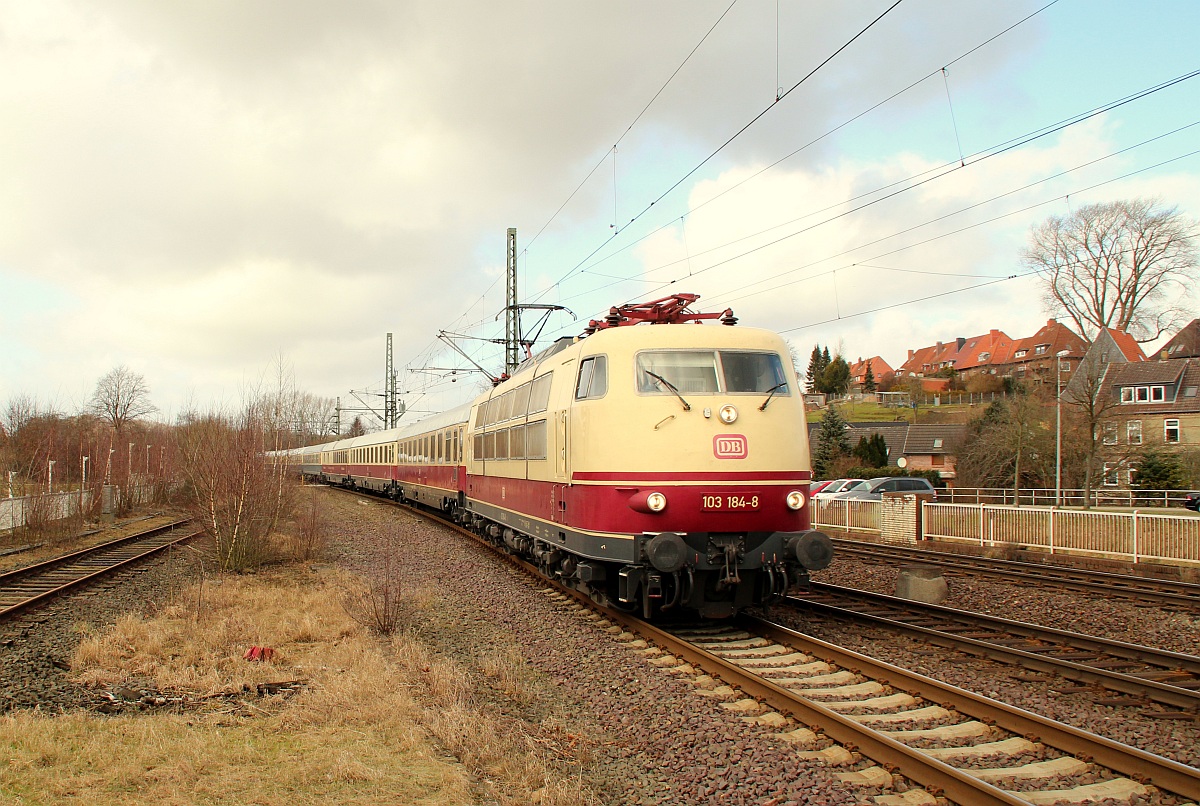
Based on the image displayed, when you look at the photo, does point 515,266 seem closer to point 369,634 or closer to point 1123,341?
point 369,634

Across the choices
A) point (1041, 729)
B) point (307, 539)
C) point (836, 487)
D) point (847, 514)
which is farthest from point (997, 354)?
point (1041, 729)

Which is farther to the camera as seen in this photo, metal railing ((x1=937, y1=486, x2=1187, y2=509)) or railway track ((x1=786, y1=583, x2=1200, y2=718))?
metal railing ((x1=937, y1=486, x2=1187, y2=509))

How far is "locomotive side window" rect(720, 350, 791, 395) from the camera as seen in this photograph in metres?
9.64

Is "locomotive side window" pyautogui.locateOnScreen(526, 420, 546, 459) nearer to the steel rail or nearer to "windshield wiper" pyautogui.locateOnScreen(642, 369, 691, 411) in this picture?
"windshield wiper" pyautogui.locateOnScreen(642, 369, 691, 411)

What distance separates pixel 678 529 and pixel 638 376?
5.91 feet

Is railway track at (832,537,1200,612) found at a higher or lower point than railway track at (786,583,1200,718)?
lower

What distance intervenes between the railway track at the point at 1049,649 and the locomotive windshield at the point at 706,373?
325 centimetres

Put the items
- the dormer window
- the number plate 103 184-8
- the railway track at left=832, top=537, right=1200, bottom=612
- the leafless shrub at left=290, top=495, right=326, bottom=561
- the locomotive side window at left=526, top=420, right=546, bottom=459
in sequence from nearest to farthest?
1. the number plate 103 184-8
2. the locomotive side window at left=526, top=420, right=546, bottom=459
3. the railway track at left=832, top=537, right=1200, bottom=612
4. the leafless shrub at left=290, top=495, right=326, bottom=561
5. the dormer window

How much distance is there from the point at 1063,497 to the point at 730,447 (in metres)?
30.8

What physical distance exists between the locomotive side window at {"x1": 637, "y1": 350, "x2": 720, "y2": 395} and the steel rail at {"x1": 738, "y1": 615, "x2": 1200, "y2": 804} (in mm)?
3136

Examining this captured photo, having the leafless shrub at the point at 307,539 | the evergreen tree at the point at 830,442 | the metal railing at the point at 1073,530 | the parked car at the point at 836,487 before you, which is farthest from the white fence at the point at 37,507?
the evergreen tree at the point at 830,442

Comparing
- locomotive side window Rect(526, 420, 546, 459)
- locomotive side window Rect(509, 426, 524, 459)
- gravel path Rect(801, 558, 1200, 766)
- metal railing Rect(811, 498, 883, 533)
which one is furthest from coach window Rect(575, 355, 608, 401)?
metal railing Rect(811, 498, 883, 533)

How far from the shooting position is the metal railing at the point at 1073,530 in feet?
51.4

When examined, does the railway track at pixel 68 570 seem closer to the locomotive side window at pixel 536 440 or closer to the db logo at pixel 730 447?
the locomotive side window at pixel 536 440
